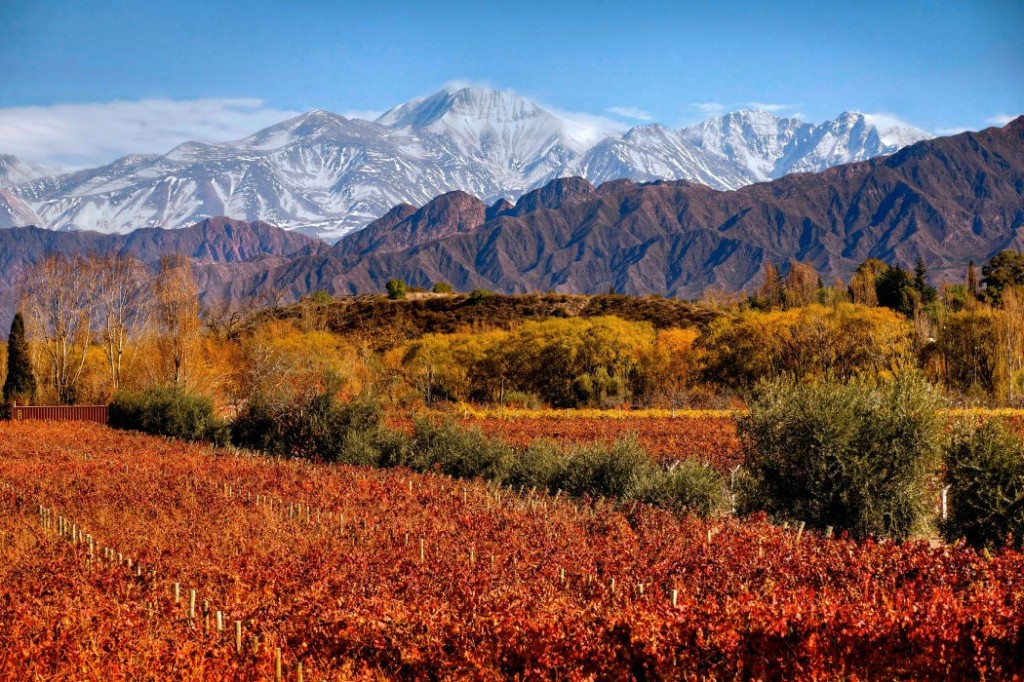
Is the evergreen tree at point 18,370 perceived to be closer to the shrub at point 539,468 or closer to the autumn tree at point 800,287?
the shrub at point 539,468

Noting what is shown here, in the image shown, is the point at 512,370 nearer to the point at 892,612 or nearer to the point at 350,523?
the point at 350,523

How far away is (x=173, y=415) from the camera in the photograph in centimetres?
3688

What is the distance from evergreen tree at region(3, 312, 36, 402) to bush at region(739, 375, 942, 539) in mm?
43753

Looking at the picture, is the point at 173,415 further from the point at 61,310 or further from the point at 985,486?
the point at 985,486

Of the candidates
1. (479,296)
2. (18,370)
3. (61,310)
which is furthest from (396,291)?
(18,370)

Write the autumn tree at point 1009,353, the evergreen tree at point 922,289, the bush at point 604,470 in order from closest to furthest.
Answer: the bush at point 604,470
the autumn tree at point 1009,353
the evergreen tree at point 922,289

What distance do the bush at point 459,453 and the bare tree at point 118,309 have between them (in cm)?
3406

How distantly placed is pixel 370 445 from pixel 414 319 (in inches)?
2955

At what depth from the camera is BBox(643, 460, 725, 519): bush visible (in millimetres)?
17359

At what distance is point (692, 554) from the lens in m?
12.2

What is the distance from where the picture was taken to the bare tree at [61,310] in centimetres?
5278

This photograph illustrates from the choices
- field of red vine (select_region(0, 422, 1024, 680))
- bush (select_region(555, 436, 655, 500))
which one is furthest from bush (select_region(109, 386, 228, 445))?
field of red vine (select_region(0, 422, 1024, 680))

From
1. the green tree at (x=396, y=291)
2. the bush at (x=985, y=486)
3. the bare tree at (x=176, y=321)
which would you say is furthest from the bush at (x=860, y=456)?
the green tree at (x=396, y=291)

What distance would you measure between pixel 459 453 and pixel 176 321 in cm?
3359
